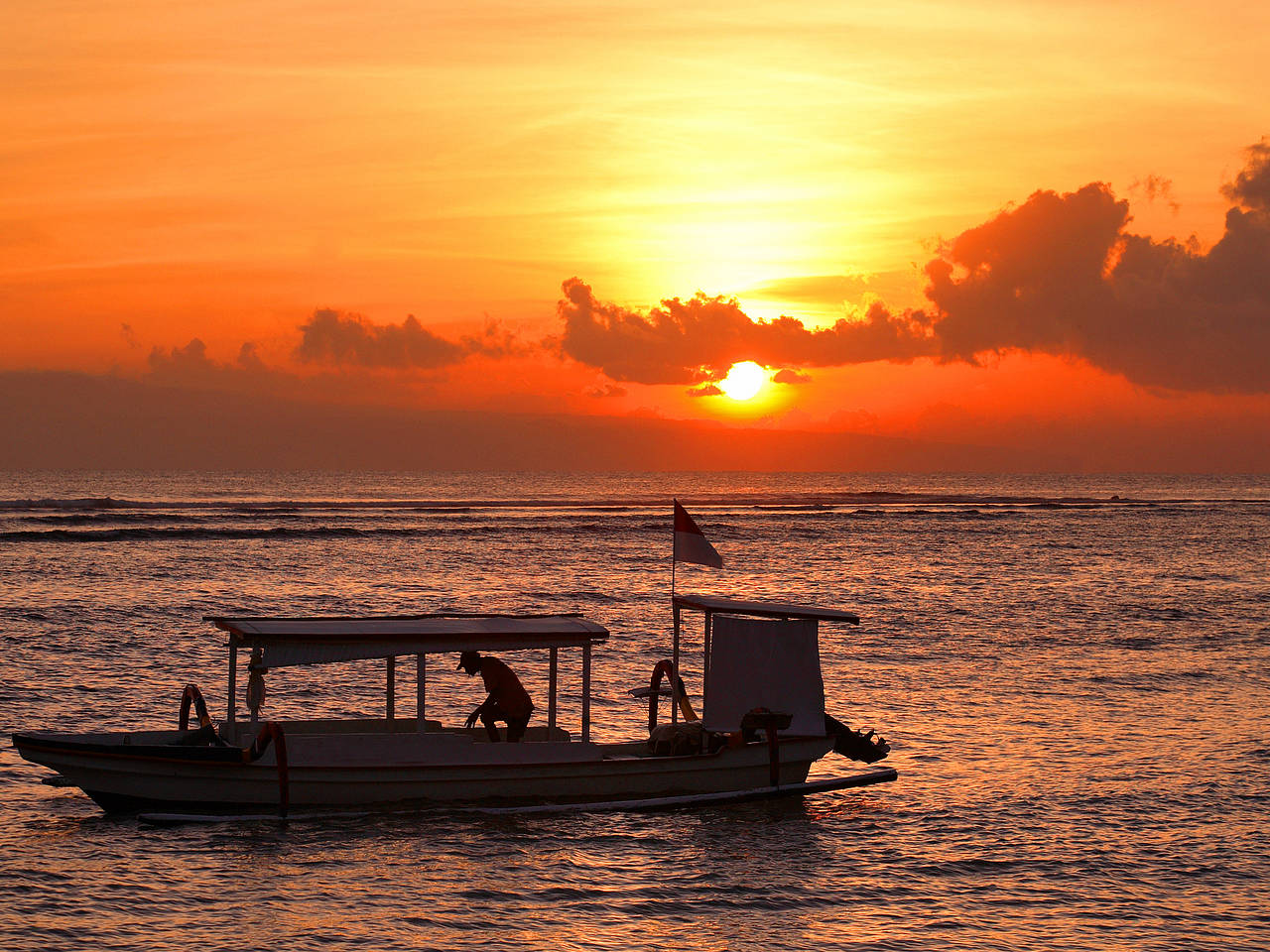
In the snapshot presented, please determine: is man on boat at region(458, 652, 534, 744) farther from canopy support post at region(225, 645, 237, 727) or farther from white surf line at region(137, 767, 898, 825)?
canopy support post at region(225, 645, 237, 727)

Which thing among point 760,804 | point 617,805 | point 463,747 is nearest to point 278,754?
point 463,747

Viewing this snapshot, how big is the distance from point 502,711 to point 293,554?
58631 mm

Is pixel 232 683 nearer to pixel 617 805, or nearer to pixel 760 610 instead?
pixel 617 805

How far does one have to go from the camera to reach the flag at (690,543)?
893 inches

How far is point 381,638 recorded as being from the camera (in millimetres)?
20016

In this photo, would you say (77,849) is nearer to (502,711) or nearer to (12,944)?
(12,944)

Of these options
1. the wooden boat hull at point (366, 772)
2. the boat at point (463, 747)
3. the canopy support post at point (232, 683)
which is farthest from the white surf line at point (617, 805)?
the canopy support post at point (232, 683)

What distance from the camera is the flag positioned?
893 inches

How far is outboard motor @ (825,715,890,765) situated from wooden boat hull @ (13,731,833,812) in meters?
1.96

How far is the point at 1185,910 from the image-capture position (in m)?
16.7

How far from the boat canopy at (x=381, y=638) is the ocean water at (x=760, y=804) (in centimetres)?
277

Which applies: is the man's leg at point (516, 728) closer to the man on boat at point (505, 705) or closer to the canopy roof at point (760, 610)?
the man on boat at point (505, 705)

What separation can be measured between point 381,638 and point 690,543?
614cm

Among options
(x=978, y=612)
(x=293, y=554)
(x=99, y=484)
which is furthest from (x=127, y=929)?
(x=99, y=484)
